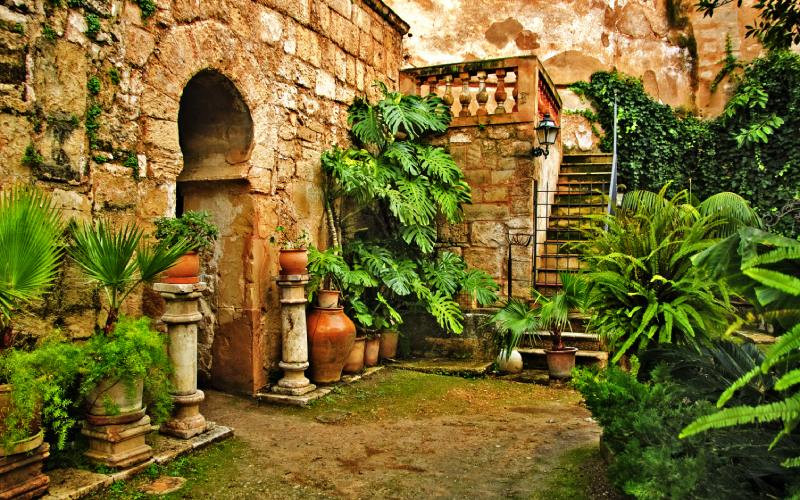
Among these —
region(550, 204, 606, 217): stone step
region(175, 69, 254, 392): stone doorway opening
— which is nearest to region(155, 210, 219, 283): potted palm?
region(175, 69, 254, 392): stone doorway opening

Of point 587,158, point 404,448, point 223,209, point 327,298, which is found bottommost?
point 404,448

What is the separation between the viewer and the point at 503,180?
23.4ft

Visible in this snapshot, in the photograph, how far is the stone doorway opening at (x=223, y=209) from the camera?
498 centimetres

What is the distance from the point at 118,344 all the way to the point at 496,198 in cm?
496

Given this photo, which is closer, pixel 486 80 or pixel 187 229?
pixel 187 229

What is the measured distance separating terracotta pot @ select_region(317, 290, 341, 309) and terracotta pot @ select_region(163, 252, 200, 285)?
156 centimetres

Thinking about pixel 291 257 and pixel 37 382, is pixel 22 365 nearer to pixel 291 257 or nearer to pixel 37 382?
pixel 37 382

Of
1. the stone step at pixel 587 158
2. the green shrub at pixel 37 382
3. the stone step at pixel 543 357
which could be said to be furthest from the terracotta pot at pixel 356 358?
the stone step at pixel 587 158

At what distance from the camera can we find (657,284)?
3201 mm

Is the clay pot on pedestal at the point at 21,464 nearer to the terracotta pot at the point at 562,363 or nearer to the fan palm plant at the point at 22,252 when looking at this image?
the fan palm plant at the point at 22,252

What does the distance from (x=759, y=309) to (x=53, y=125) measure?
3.64 m

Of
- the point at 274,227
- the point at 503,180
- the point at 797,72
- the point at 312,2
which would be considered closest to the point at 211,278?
the point at 274,227

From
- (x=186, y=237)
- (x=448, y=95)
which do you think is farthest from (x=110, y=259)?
(x=448, y=95)

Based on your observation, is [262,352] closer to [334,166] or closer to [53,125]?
[334,166]
